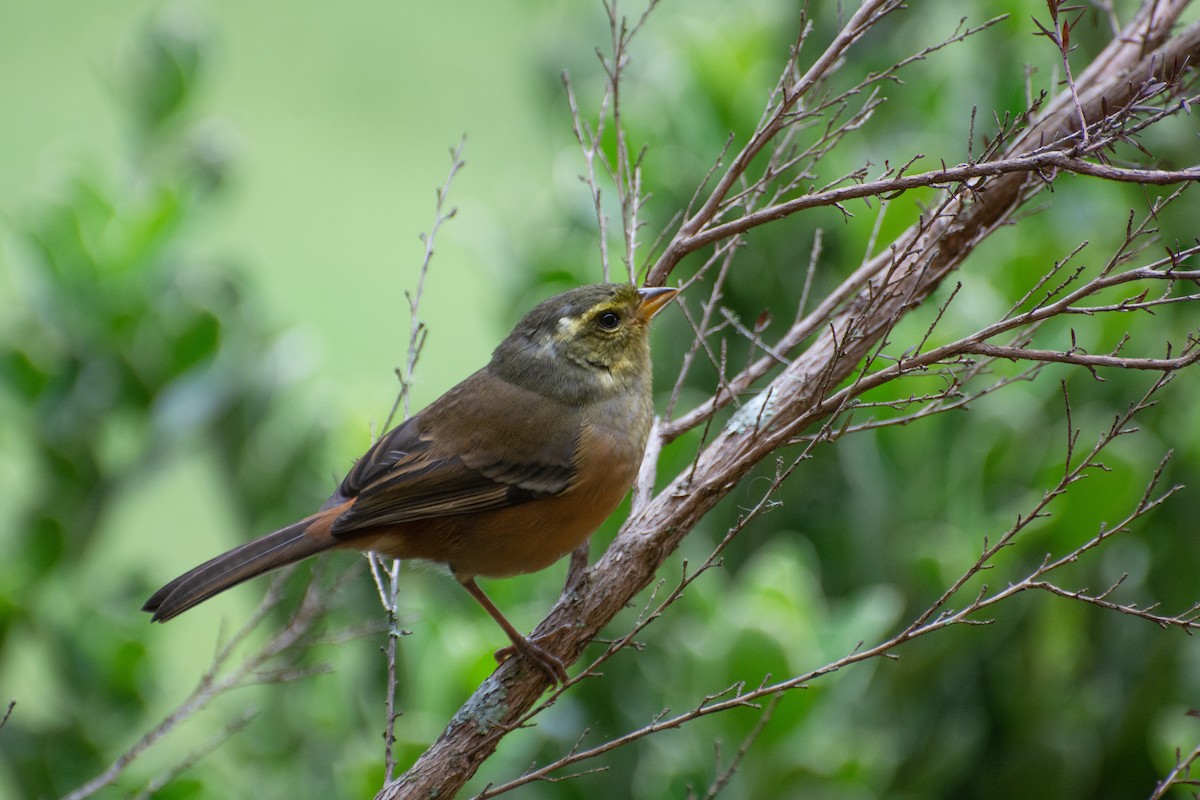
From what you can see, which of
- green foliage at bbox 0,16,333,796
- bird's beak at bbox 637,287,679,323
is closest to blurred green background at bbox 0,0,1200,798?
green foliage at bbox 0,16,333,796

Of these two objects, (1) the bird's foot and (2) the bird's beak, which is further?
(2) the bird's beak

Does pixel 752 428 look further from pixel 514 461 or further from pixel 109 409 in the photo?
pixel 109 409

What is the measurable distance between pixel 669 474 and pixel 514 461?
75 cm

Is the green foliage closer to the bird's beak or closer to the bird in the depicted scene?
the bird

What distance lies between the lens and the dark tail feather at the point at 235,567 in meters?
2.19

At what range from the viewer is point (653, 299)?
8.46 ft

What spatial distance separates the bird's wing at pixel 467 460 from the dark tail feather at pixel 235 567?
0.08 metres

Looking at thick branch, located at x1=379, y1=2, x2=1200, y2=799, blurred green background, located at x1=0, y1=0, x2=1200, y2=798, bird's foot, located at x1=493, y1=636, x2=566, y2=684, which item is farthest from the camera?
blurred green background, located at x1=0, y1=0, x2=1200, y2=798

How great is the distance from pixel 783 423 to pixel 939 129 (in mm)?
2026

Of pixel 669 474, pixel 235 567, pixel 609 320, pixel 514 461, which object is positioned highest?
pixel 235 567

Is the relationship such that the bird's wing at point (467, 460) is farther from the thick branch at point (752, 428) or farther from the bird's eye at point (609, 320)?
the thick branch at point (752, 428)

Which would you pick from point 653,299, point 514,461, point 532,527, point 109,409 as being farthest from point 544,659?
point 109,409

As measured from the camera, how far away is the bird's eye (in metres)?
2.72

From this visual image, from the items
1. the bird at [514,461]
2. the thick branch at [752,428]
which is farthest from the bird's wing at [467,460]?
the thick branch at [752,428]
